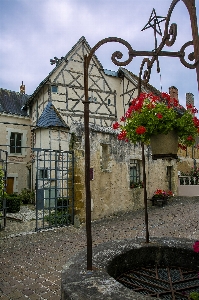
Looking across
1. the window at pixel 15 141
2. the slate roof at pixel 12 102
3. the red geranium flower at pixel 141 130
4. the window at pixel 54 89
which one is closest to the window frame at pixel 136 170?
the window at pixel 54 89

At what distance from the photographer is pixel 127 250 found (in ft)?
7.68

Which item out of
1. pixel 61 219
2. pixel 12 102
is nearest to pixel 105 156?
pixel 61 219

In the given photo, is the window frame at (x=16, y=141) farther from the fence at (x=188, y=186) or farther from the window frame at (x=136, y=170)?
the fence at (x=188, y=186)

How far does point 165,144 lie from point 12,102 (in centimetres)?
1736

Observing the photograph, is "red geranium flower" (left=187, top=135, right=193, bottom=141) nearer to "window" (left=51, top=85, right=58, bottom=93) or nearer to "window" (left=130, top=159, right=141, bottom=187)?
"window" (left=130, top=159, right=141, bottom=187)

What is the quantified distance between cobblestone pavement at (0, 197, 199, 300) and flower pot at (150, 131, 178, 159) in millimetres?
2009

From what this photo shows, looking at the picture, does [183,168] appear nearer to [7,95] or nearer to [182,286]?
[7,95]

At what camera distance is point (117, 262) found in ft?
7.27

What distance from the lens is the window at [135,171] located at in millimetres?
9965

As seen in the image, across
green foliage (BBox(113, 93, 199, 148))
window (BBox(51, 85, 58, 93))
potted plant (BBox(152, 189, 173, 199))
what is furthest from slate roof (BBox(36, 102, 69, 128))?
green foliage (BBox(113, 93, 199, 148))

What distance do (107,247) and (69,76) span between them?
1270 centimetres

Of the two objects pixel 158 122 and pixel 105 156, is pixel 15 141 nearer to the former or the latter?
pixel 105 156

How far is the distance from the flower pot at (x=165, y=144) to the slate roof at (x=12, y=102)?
15640 mm

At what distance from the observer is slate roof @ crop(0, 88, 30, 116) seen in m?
17.2
